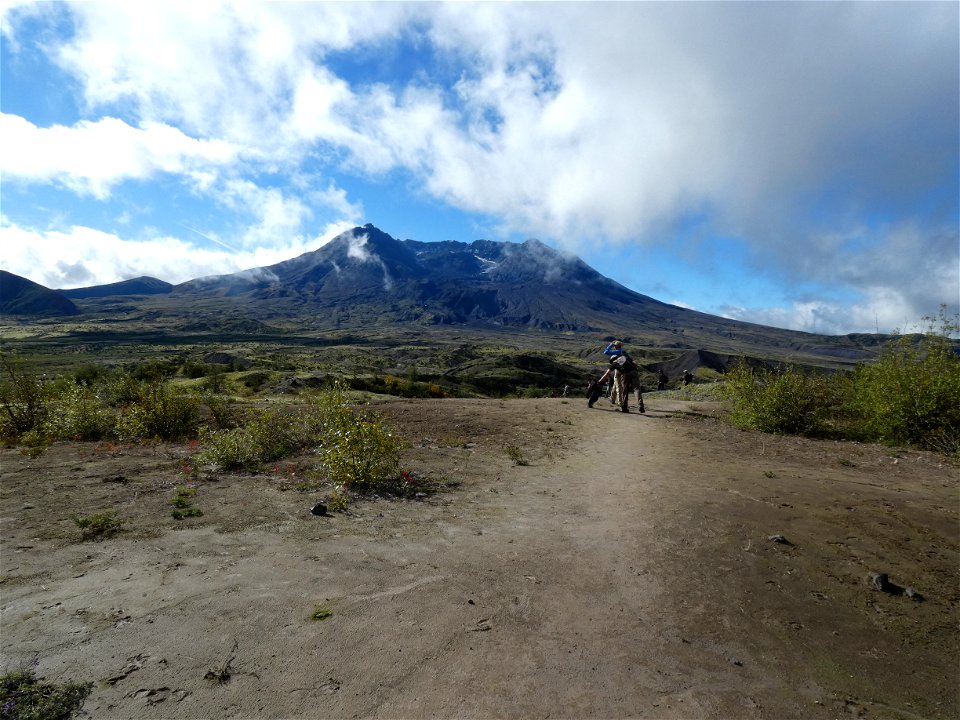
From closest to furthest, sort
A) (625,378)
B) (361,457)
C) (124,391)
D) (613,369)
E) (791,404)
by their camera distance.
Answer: (361,457) → (791,404) → (124,391) → (625,378) → (613,369)

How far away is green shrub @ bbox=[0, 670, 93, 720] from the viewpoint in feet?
8.91

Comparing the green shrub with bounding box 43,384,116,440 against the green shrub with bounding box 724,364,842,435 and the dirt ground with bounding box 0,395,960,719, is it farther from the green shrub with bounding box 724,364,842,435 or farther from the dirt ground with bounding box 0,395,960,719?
the green shrub with bounding box 724,364,842,435

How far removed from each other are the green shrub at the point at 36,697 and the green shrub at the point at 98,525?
2.35 m

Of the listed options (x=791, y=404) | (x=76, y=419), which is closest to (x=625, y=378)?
(x=791, y=404)

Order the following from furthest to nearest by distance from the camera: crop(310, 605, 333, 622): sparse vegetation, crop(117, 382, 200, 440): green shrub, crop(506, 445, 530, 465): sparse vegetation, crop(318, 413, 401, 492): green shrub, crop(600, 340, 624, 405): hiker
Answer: crop(600, 340, 624, 405): hiker, crop(117, 382, 200, 440): green shrub, crop(506, 445, 530, 465): sparse vegetation, crop(318, 413, 401, 492): green shrub, crop(310, 605, 333, 622): sparse vegetation

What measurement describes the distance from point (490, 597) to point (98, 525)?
13.9 ft

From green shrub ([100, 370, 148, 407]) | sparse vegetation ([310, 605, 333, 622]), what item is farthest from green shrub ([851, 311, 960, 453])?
green shrub ([100, 370, 148, 407])

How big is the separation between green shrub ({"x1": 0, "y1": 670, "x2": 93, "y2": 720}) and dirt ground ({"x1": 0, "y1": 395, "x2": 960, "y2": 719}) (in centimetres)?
11

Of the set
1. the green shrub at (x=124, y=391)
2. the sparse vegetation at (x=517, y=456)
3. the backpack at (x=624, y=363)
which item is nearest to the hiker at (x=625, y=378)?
the backpack at (x=624, y=363)

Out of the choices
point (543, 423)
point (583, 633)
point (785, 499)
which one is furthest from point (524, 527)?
point (543, 423)

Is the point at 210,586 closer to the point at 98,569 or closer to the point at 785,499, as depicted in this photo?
the point at 98,569

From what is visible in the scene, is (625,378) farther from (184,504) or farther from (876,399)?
(184,504)

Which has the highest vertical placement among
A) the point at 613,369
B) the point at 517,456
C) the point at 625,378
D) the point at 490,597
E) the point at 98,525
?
the point at 613,369

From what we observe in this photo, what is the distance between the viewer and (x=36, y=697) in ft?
9.30
